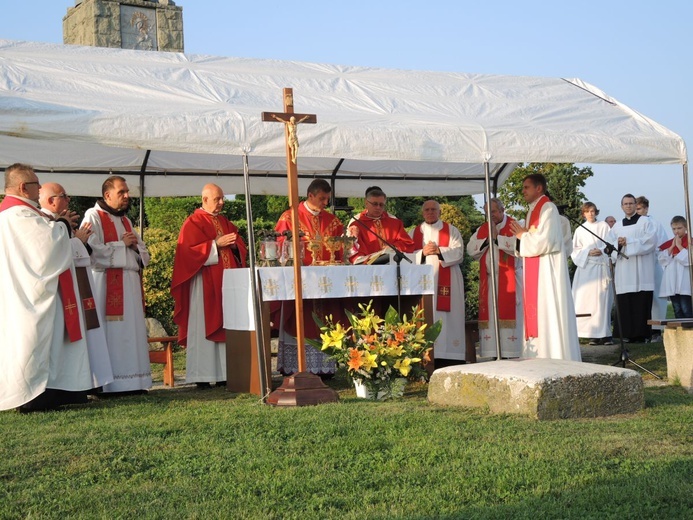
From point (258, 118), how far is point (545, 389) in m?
3.36

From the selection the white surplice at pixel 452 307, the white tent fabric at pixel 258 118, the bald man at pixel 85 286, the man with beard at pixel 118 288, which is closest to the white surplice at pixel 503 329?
the white surplice at pixel 452 307

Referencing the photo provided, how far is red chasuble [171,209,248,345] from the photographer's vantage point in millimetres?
10219

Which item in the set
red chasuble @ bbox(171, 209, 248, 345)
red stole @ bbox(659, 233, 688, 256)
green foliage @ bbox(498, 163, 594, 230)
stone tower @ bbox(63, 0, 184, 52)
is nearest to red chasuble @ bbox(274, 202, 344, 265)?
red chasuble @ bbox(171, 209, 248, 345)

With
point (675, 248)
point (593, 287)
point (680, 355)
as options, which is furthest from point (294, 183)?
point (675, 248)

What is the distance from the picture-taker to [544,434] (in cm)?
655

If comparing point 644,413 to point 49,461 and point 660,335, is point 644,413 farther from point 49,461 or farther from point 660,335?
point 660,335

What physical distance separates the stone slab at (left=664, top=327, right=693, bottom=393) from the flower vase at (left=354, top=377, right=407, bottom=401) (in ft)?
8.91

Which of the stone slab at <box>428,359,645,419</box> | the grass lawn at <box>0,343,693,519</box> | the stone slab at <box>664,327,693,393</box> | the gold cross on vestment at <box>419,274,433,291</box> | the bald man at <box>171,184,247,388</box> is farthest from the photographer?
the bald man at <box>171,184,247,388</box>

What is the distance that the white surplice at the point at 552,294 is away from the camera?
1004cm

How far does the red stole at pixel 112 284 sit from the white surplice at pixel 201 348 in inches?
37.0

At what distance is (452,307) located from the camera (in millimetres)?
11812

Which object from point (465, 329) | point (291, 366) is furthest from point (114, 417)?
point (465, 329)

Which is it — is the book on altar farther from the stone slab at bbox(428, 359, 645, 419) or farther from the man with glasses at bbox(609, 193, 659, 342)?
the man with glasses at bbox(609, 193, 659, 342)

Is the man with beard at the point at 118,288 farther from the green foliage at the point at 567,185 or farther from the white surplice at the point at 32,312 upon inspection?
the green foliage at the point at 567,185
